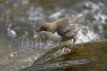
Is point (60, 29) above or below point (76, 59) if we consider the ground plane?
above

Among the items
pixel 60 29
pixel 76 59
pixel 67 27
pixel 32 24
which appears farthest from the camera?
pixel 32 24

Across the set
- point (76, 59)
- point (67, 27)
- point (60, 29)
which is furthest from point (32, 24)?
point (76, 59)

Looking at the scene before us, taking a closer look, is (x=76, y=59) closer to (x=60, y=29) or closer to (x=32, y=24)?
(x=60, y=29)

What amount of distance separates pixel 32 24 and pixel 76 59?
419 centimetres

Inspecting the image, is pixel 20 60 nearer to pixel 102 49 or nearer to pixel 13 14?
pixel 102 49

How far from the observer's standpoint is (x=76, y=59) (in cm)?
357

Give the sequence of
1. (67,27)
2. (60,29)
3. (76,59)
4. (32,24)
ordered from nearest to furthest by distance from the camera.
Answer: (76,59)
(60,29)
(67,27)
(32,24)

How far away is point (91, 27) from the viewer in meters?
→ 7.20

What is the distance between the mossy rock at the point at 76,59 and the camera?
3.23 meters

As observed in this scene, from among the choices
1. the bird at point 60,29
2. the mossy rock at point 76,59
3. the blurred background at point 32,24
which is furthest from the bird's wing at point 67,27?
the blurred background at point 32,24

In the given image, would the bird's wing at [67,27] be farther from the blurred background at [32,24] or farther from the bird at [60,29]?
the blurred background at [32,24]

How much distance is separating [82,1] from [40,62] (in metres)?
5.10

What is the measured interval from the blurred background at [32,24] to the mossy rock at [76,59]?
4.14 feet

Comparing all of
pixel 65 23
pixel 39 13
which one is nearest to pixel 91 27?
pixel 39 13
